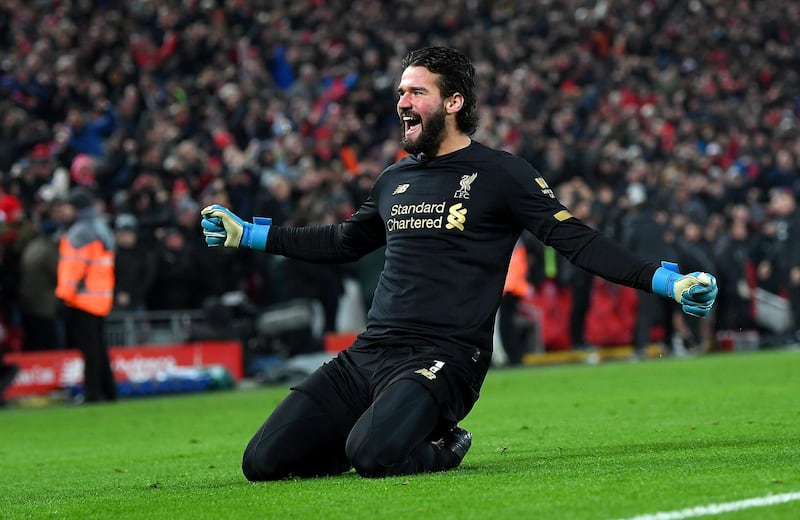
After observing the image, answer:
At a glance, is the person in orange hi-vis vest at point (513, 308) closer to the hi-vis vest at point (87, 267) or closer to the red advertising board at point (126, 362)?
the red advertising board at point (126, 362)

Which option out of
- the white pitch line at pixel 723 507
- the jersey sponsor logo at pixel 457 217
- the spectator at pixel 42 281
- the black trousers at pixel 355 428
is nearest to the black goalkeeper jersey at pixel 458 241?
the jersey sponsor logo at pixel 457 217

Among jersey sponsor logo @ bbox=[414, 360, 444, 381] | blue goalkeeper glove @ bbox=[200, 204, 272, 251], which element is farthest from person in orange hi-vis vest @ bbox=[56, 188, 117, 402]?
jersey sponsor logo @ bbox=[414, 360, 444, 381]

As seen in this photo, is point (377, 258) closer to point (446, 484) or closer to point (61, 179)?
point (61, 179)

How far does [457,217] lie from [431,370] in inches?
32.1

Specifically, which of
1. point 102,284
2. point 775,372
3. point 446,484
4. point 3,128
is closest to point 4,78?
point 3,128

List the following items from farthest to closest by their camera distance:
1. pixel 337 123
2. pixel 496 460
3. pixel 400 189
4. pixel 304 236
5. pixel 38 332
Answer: pixel 337 123 → pixel 38 332 → pixel 304 236 → pixel 496 460 → pixel 400 189

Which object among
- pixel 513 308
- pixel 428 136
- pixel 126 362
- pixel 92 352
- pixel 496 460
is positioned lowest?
pixel 126 362

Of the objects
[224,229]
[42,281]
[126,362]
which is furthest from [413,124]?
[126,362]

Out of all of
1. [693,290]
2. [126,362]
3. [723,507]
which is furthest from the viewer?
[126,362]

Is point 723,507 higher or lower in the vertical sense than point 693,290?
lower

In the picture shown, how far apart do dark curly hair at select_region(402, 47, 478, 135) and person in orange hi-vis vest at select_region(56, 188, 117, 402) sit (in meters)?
9.66

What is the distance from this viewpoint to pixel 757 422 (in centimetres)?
960

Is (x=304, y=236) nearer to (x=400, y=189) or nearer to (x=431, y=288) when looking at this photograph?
(x=400, y=189)

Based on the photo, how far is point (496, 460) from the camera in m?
7.98
